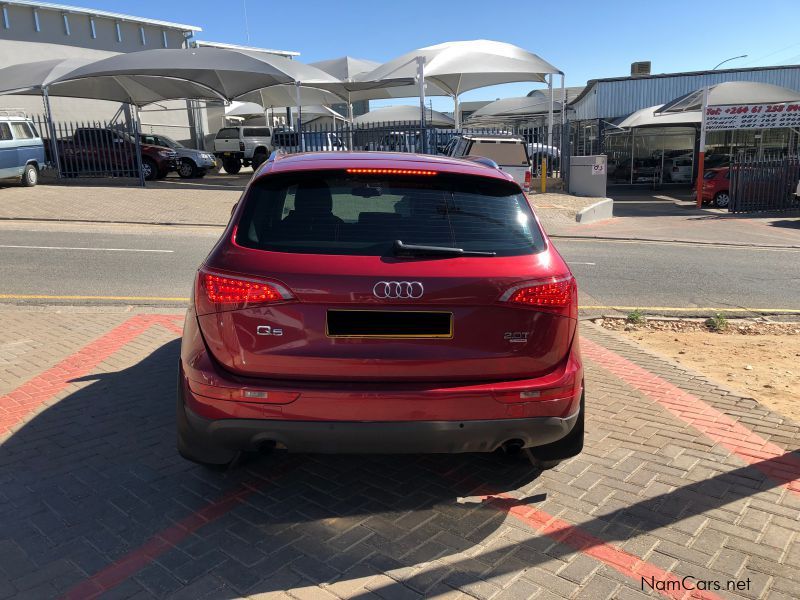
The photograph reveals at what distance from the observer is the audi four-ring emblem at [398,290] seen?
2758 millimetres

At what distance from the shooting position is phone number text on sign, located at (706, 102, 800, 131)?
69.5 ft

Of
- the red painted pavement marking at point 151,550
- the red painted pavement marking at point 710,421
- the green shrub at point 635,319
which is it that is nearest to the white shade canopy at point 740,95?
the green shrub at point 635,319

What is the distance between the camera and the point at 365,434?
2.80 meters

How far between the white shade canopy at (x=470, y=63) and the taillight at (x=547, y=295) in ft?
81.5

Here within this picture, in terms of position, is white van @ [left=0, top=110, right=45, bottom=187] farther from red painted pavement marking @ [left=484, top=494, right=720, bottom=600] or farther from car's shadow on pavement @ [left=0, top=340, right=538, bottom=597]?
red painted pavement marking @ [left=484, top=494, right=720, bottom=600]

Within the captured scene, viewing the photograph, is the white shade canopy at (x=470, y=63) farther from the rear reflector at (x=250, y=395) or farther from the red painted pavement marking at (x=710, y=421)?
the rear reflector at (x=250, y=395)

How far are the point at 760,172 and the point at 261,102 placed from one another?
2698cm

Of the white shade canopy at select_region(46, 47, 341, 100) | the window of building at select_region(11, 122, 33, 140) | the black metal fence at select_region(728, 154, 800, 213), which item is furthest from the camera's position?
the white shade canopy at select_region(46, 47, 341, 100)

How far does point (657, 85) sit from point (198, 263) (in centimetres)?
3012

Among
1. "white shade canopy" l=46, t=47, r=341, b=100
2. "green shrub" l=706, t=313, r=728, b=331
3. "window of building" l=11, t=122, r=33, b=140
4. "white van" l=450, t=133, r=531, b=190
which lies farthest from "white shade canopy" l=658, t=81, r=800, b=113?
"window of building" l=11, t=122, r=33, b=140

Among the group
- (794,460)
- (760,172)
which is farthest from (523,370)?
(760,172)

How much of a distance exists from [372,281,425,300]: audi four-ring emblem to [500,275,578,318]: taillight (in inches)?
15.4

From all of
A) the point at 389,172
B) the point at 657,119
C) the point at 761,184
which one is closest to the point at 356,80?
the point at 657,119

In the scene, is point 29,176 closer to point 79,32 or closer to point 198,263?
point 198,263
